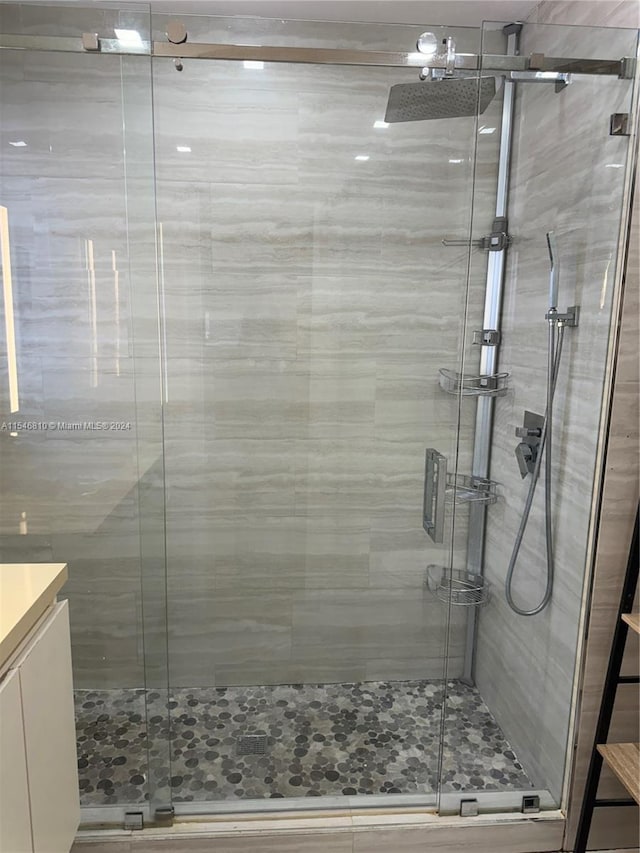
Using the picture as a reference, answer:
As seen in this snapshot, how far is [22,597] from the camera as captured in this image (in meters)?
1.20

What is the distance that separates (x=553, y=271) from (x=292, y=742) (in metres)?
1.77

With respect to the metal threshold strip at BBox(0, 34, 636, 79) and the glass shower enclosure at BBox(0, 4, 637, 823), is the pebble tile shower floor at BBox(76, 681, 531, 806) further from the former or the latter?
the metal threshold strip at BBox(0, 34, 636, 79)

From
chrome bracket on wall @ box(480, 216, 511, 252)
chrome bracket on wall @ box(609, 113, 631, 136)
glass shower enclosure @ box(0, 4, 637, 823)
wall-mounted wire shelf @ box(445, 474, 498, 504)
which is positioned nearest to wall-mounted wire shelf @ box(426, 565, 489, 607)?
glass shower enclosure @ box(0, 4, 637, 823)

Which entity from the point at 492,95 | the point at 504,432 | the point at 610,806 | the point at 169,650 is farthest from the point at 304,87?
the point at 610,806

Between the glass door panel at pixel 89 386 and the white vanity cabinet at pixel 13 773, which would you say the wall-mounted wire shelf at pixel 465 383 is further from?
the white vanity cabinet at pixel 13 773

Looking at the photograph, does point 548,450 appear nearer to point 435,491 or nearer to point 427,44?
point 435,491

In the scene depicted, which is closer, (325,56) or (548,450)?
(325,56)

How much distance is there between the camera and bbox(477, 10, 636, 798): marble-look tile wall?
1.65 metres

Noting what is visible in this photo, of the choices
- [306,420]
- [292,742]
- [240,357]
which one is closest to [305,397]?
[306,420]

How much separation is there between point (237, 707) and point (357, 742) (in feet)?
1.46

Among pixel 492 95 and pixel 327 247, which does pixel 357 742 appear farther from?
pixel 492 95

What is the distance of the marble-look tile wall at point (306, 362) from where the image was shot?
2.00 metres

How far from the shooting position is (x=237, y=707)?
7.11 ft

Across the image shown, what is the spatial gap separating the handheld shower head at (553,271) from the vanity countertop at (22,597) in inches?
62.2
